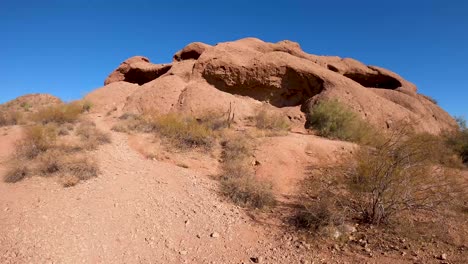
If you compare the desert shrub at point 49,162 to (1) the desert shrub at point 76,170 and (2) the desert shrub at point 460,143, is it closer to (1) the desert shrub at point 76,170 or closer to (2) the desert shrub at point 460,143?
(1) the desert shrub at point 76,170

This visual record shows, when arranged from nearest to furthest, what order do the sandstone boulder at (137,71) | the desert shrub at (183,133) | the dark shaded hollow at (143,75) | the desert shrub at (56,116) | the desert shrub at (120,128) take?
1. the desert shrub at (183,133)
2. the desert shrub at (120,128)
3. the desert shrub at (56,116)
4. the dark shaded hollow at (143,75)
5. the sandstone boulder at (137,71)

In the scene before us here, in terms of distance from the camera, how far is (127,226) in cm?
457

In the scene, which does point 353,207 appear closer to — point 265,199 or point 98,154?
point 265,199

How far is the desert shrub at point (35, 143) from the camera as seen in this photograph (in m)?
6.86

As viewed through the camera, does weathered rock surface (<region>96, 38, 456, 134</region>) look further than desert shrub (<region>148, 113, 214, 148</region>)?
Yes

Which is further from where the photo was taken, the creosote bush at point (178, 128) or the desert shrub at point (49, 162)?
the creosote bush at point (178, 128)

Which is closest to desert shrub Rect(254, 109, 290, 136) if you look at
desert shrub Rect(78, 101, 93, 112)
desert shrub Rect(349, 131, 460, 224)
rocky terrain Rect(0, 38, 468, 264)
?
rocky terrain Rect(0, 38, 468, 264)

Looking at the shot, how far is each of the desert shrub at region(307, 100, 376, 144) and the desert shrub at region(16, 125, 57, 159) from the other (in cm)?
863

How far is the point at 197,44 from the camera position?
1583 cm

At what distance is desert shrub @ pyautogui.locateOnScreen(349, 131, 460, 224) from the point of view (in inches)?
187

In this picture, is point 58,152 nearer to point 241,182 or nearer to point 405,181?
point 241,182

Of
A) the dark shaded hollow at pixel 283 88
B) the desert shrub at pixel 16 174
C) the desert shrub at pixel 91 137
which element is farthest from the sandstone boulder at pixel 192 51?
the desert shrub at pixel 16 174

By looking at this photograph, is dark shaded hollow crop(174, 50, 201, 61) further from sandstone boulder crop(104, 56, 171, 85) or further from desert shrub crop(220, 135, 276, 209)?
desert shrub crop(220, 135, 276, 209)

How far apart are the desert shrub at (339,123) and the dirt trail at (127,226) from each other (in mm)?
6557
